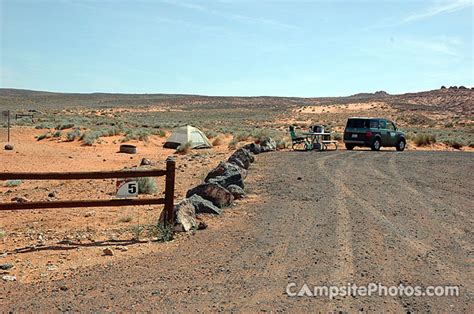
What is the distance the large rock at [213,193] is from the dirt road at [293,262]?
408mm

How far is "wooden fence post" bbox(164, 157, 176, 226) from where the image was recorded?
888cm

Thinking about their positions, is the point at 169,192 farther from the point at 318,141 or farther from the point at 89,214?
the point at 318,141

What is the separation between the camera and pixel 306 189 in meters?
14.0

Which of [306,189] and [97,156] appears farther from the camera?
[97,156]

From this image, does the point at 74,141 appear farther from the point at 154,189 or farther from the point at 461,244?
the point at 461,244

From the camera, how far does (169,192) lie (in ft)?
29.1

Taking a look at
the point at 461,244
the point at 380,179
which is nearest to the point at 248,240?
the point at 461,244

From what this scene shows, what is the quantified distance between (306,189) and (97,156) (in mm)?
15505

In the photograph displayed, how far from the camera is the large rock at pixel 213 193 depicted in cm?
1125

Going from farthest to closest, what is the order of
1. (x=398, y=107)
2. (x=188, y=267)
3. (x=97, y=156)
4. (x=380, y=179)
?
(x=398, y=107) → (x=97, y=156) → (x=380, y=179) → (x=188, y=267)

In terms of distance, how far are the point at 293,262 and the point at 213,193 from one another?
441 centimetres

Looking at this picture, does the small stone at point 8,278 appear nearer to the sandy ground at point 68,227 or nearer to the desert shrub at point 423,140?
the sandy ground at point 68,227

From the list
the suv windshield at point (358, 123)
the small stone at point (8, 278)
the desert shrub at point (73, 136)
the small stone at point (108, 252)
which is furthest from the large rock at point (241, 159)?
the desert shrub at point (73, 136)

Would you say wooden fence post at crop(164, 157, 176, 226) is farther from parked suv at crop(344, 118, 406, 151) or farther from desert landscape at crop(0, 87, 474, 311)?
parked suv at crop(344, 118, 406, 151)
